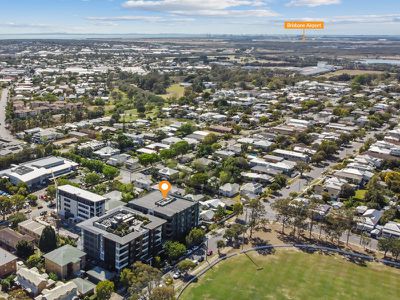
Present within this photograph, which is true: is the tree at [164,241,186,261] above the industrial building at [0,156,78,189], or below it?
below

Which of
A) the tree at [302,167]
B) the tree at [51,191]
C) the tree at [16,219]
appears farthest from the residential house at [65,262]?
the tree at [302,167]

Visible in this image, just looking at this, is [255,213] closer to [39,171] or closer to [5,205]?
[5,205]

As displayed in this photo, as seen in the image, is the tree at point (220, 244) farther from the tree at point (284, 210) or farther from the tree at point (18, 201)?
the tree at point (18, 201)

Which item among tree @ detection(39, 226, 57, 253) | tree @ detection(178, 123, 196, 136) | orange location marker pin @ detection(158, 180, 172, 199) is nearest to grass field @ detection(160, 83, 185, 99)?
tree @ detection(178, 123, 196, 136)

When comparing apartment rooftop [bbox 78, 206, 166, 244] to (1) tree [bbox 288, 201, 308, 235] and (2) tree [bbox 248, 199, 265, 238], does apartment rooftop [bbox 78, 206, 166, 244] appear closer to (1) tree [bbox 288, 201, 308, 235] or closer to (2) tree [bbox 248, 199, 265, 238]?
(2) tree [bbox 248, 199, 265, 238]

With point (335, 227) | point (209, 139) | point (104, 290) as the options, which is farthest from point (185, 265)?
point (209, 139)
